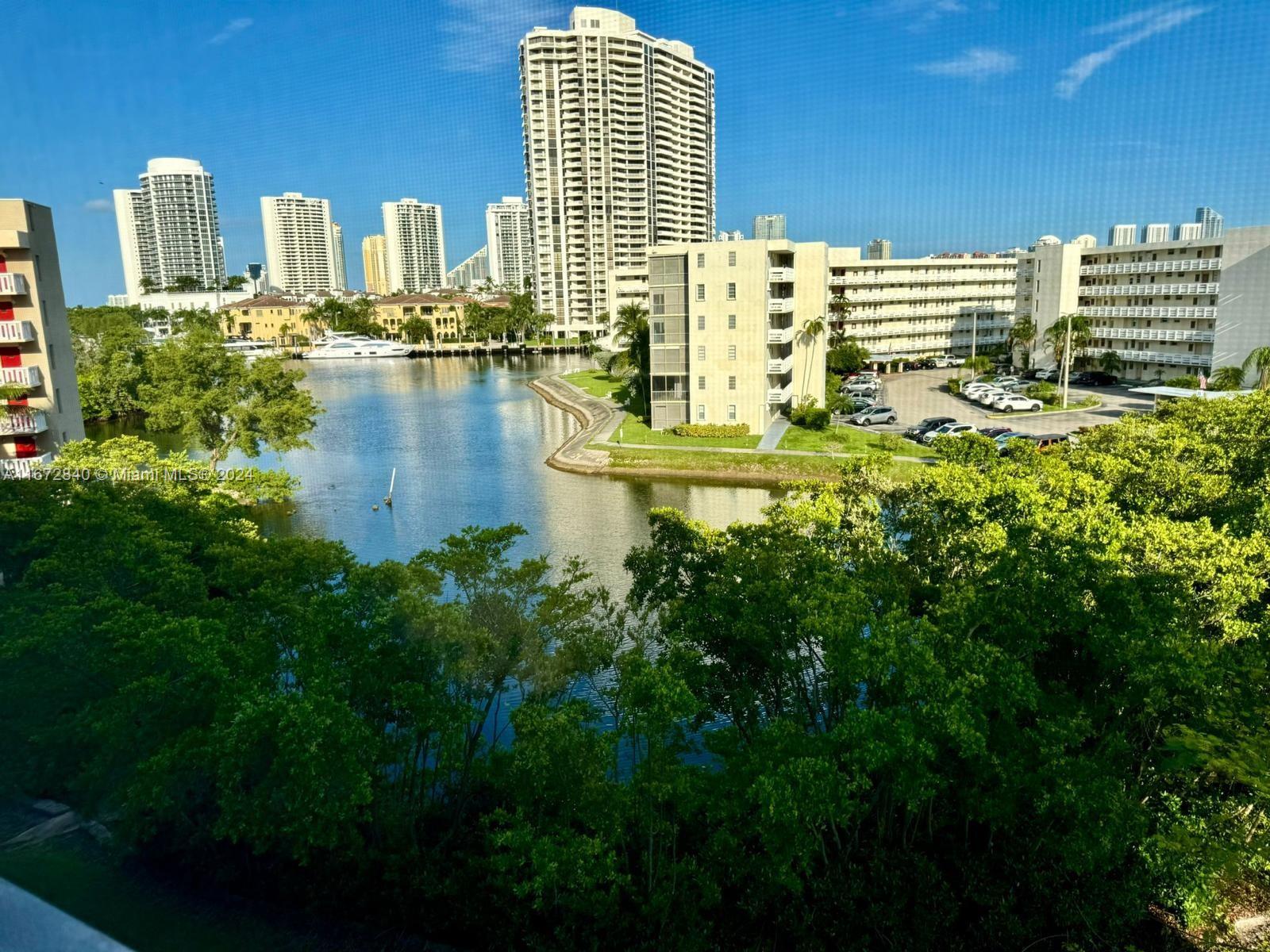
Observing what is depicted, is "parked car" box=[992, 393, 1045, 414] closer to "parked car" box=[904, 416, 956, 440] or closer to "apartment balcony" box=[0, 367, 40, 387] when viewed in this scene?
"parked car" box=[904, 416, 956, 440]

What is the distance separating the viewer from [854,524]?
10312 millimetres

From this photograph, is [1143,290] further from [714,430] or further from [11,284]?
[11,284]

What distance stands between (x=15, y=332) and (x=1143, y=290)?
4342cm

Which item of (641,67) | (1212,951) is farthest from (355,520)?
(641,67)

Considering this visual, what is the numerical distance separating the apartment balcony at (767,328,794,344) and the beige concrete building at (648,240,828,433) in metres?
0.03

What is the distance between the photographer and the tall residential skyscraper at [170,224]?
23.1 m

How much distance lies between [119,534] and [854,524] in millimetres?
9477

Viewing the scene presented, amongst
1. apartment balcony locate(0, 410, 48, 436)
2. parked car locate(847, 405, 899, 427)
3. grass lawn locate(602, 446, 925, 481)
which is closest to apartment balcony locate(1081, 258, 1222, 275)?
parked car locate(847, 405, 899, 427)

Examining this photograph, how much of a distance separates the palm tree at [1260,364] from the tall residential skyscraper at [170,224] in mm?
35898

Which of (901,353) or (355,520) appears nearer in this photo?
(355,520)

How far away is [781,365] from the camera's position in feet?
101

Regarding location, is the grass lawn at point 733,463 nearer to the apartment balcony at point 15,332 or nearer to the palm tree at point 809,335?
the palm tree at point 809,335

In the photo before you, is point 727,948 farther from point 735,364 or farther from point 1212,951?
point 735,364

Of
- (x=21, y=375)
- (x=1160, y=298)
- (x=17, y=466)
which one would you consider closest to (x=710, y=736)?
(x=17, y=466)
